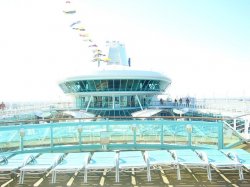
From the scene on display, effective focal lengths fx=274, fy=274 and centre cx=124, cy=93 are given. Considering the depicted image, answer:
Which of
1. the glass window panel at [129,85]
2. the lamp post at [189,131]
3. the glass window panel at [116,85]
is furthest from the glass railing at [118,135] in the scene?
the glass window panel at [129,85]

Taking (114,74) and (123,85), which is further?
(123,85)

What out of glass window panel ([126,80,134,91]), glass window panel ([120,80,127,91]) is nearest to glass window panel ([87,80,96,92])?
glass window panel ([120,80,127,91])

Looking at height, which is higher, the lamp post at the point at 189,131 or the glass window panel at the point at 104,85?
the glass window panel at the point at 104,85

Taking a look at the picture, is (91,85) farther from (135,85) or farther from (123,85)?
(135,85)

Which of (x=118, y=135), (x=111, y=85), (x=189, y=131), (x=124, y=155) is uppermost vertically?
(x=111, y=85)

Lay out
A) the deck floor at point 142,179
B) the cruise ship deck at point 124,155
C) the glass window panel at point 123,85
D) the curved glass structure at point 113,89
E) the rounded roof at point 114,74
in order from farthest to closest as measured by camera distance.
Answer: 1. the glass window panel at point 123,85
2. the curved glass structure at point 113,89
3. the rounded roof at point 114,74
4. the cruise ship deck at point 124,155
5. the deck floor at point 142,179

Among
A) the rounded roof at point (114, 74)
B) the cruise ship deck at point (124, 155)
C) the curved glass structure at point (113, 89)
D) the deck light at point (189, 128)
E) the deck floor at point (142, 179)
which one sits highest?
the rounded roof at point (114, 74)

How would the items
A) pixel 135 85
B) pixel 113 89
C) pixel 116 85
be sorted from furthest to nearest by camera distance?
pixel 135 85 → pixel 113 89 → pixel 116 85

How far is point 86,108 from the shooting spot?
1216 inches

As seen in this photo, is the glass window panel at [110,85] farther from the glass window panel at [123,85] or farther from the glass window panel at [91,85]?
the glass window panel at [91,85]

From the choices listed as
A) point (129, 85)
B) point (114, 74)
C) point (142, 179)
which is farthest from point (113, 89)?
point (142, 179)

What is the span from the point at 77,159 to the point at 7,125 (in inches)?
137

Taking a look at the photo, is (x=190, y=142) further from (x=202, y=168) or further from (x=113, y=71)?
(x=113, y=71)

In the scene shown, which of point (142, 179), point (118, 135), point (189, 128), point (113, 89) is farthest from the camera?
point (113, 89)
